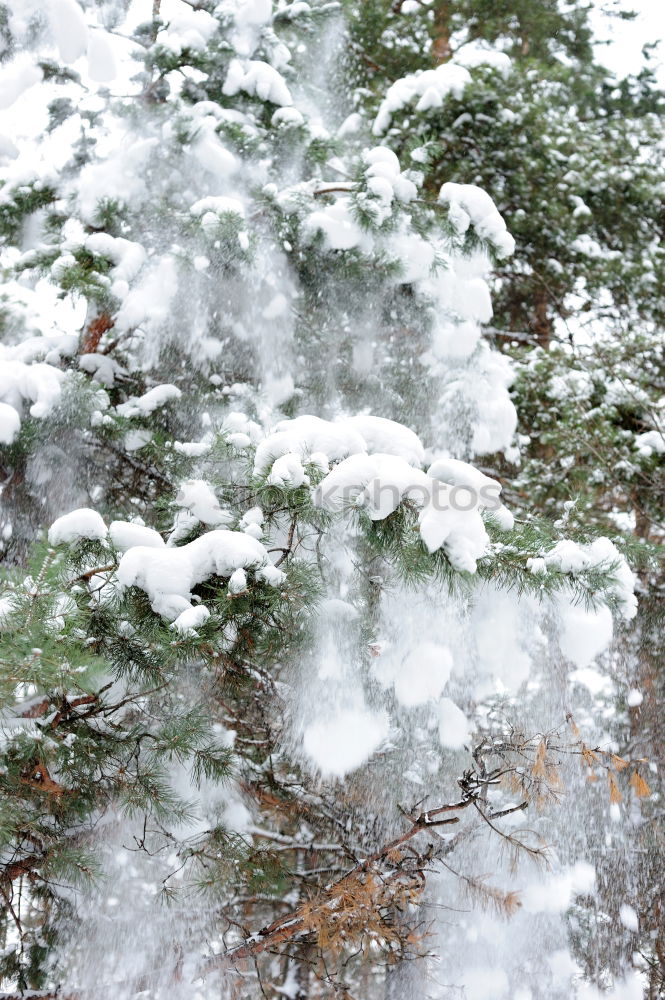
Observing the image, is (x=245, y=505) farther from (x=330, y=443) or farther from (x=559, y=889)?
(x=559, y=889)

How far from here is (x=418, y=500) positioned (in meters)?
1.72

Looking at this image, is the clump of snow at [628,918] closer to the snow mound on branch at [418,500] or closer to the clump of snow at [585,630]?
the clump of snow at [585,630]

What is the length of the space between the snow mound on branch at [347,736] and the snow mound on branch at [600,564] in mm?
1072

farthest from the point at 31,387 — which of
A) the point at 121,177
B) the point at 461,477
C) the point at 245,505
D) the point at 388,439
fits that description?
the point at 461,477

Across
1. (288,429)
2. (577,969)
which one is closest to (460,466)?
(288,429)

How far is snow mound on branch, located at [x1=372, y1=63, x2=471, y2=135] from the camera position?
510 centimetres

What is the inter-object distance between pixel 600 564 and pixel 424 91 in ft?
14.5

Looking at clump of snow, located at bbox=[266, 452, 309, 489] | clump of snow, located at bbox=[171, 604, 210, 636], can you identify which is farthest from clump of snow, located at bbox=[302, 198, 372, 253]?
clump of snow, located at bbox=[171, 604, 210, 636]

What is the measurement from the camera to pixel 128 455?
→ 374 cm

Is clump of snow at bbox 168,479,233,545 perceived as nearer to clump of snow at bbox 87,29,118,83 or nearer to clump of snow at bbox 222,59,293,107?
clump of snow at bbox 87,29,118,83

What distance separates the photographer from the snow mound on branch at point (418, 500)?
1636 mm

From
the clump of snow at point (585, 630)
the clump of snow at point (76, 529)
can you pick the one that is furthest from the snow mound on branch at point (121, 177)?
the clump of snow at point (585, 630)

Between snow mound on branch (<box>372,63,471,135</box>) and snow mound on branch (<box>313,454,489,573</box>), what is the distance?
4344mm

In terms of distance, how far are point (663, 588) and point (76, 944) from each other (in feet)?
13.1
